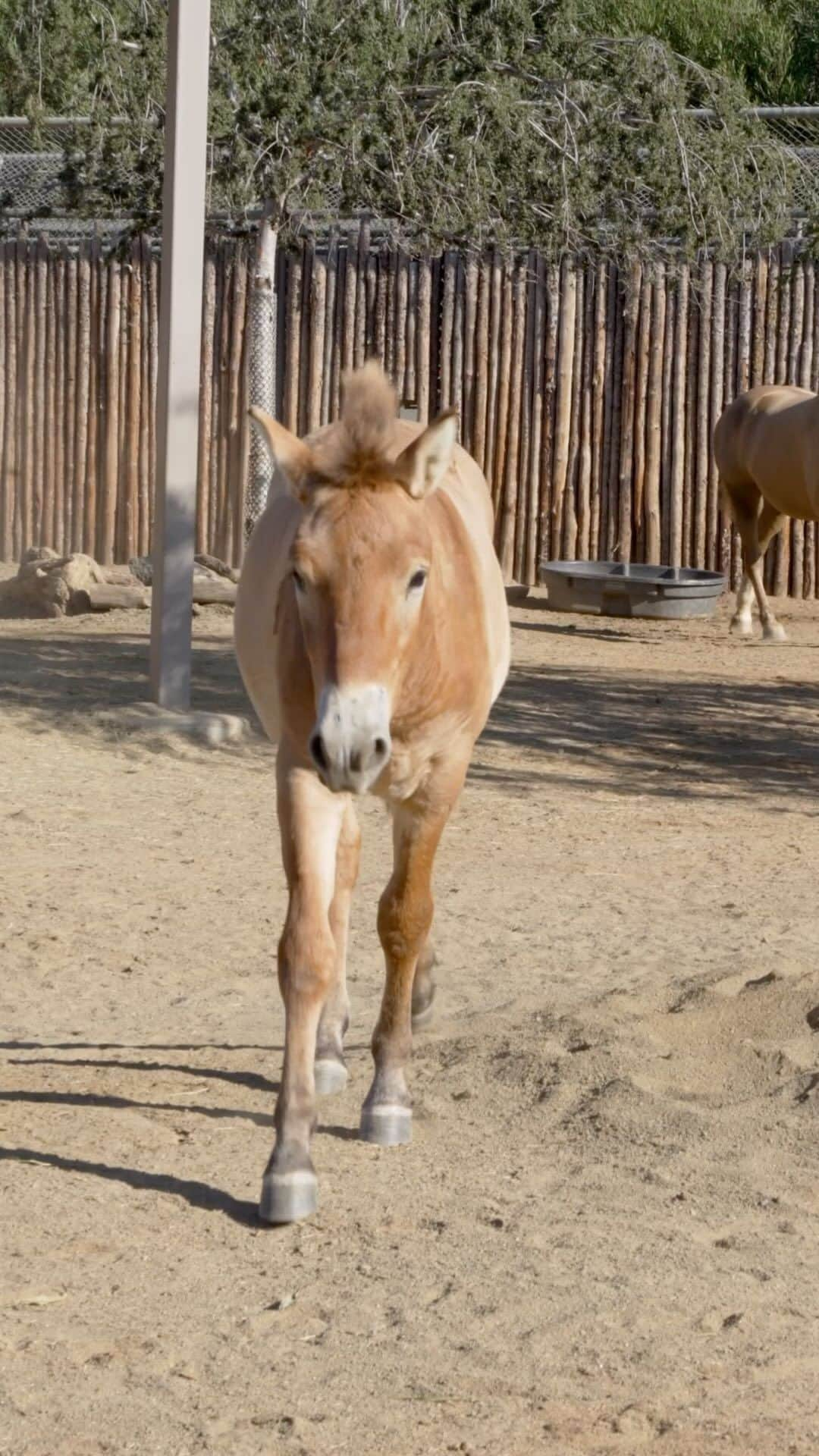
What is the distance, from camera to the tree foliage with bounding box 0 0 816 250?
1260cm

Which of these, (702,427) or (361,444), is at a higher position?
(361,444)

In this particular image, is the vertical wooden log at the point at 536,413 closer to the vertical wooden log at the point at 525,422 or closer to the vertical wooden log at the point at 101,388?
the vertical wooden log at the point at 525,422

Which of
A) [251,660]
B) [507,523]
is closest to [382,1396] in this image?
[251,660]

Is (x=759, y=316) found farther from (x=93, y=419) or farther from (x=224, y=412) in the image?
(x=93, y=419)

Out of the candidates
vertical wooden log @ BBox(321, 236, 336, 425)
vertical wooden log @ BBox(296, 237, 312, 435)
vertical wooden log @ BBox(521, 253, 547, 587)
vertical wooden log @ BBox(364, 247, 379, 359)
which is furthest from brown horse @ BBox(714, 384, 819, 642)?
vertical wooden log @ BBox(296, 237, 312, 435)

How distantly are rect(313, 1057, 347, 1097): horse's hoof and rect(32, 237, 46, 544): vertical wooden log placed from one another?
1101 centimetres

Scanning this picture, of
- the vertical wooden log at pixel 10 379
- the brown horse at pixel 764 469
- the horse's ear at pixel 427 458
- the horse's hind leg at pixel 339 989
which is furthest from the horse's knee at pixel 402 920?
the vertical wooden log at pixel 10 379

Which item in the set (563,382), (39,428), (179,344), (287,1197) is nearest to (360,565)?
(287,1197)

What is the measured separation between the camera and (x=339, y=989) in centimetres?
484

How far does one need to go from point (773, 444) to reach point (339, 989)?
829 cm

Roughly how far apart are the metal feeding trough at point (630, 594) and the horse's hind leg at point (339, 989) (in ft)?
27.4

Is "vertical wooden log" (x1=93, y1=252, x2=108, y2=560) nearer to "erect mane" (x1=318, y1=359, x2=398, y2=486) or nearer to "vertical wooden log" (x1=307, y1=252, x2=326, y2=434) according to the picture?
"vertical wooden log" (x1=307, y1=252, x2=326, y2=434)

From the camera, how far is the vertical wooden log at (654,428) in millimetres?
13992

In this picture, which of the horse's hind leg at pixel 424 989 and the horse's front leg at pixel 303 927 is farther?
the horse's hind leg at pixel 424 989
